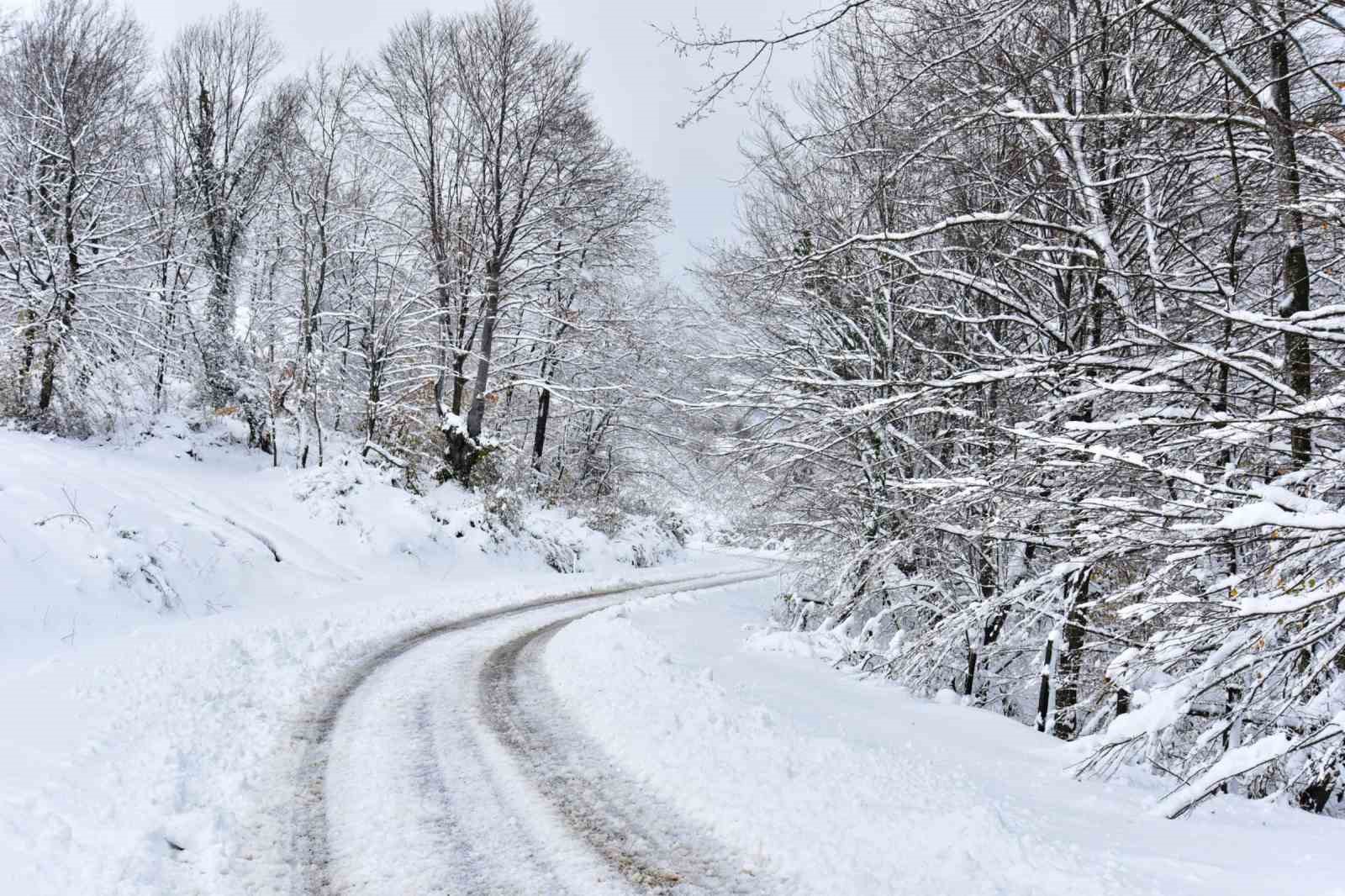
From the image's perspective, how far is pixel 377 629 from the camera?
1086 cm

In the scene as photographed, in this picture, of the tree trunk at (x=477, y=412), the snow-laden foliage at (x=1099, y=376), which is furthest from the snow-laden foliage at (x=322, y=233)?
the snow-laden foliage at (x=1099, y=376)

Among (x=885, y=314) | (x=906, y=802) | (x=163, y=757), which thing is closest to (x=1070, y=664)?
(x=906, y=802)

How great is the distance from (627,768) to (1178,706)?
3593 millimetres

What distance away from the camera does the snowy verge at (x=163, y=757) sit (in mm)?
3824

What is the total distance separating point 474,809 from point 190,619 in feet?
27.3

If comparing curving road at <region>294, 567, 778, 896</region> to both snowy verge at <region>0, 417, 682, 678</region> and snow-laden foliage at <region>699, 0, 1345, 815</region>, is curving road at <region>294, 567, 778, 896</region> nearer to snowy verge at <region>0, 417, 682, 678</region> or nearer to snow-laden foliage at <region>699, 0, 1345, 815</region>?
snow-laden foliage at <region>699, 0, 1345, 815</region>

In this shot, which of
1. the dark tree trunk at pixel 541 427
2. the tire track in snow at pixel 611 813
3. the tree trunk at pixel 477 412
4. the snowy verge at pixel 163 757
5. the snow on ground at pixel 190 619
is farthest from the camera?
the dark tree trunk at pixel 541 427

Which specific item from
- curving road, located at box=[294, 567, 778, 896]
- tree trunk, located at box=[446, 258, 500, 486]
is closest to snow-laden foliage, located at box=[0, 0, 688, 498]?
tree trunk, located at box=[446, 258, 500, 486]

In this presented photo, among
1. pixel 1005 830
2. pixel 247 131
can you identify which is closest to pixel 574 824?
pixel 1005 830

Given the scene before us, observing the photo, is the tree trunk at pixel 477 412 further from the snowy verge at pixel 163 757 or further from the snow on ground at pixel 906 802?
the snow on ground at pixel 906 802

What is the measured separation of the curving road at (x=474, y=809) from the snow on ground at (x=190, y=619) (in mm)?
314

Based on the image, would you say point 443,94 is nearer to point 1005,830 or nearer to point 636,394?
point 636,394

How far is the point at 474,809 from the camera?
4668mm

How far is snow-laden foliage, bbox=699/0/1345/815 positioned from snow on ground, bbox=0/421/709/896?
528 centimetres
